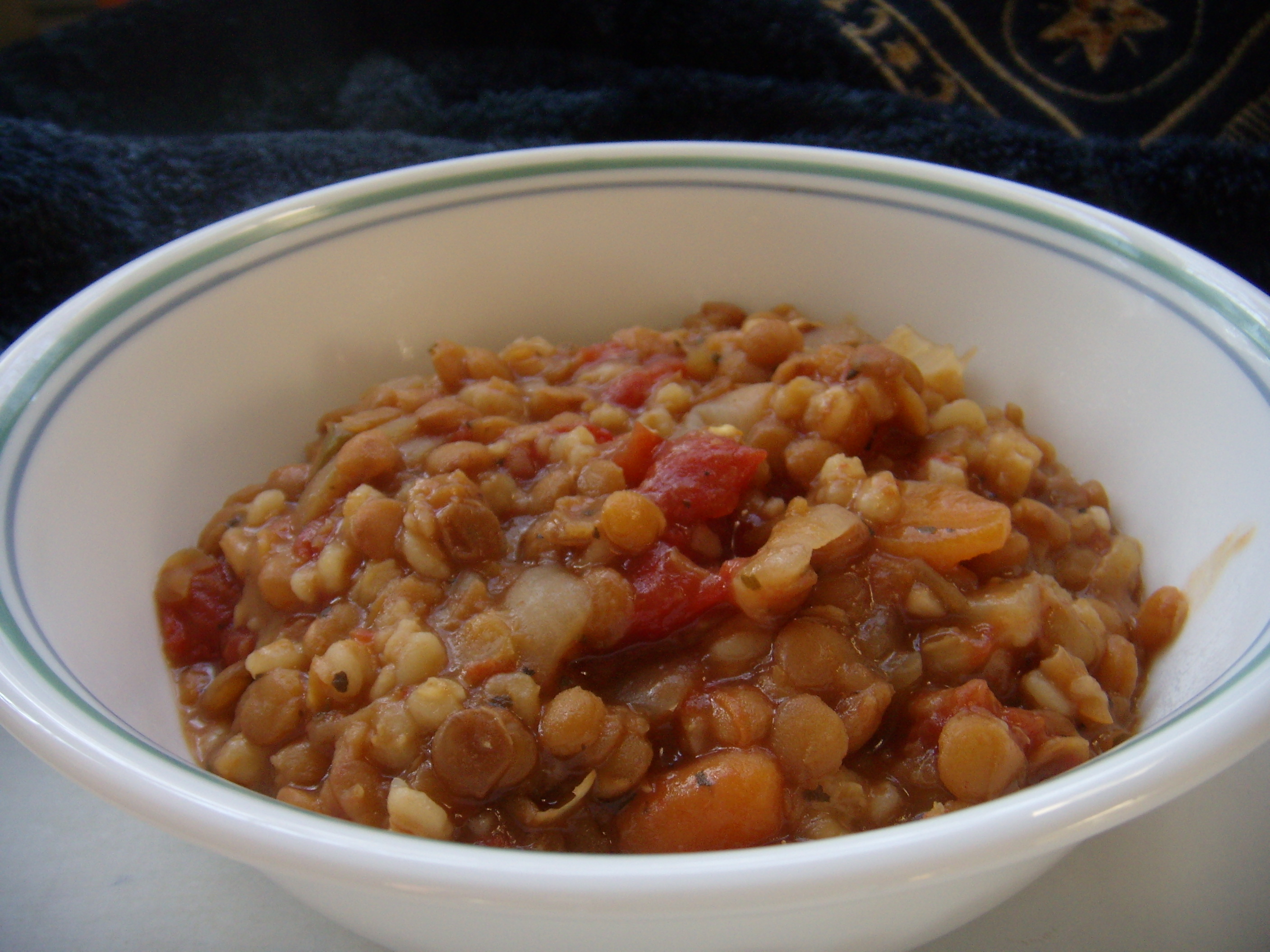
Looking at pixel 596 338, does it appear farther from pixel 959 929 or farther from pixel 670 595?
pixel 959 929

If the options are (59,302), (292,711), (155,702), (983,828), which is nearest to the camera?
(983,828)

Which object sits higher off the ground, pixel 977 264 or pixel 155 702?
pixel 977 264

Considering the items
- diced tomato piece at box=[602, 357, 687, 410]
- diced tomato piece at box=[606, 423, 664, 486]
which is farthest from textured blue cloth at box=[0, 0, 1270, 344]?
diced tomato piece at box=[606, 423, 664, 486]

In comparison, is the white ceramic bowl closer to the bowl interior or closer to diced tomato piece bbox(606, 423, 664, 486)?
the bowl interior

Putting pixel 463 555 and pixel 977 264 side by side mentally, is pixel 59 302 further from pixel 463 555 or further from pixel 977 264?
pixel 977 264

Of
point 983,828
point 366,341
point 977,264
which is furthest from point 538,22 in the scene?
point 983,828

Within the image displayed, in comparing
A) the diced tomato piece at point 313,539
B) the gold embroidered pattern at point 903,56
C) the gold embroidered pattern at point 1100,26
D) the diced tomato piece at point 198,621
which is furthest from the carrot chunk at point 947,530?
the gold embroidered pattern at point 1100,26

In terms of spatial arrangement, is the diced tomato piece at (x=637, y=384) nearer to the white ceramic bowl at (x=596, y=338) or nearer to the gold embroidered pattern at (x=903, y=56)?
the white ceramic bowl at (x=596, y=338)
